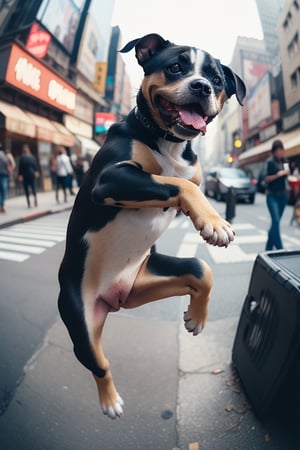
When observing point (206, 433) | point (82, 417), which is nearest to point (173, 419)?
point (206, 433)

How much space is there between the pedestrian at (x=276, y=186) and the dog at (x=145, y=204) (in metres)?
4.21

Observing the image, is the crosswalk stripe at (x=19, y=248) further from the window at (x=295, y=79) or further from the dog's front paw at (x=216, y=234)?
the window at (x=295, y=79)

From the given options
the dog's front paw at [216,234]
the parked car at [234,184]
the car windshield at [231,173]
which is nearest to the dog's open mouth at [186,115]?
the dog's front paw at [216,234]

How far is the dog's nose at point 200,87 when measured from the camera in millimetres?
1130

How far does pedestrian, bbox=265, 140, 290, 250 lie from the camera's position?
532cm

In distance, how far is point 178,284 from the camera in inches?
61.4

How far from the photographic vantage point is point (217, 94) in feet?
4.20

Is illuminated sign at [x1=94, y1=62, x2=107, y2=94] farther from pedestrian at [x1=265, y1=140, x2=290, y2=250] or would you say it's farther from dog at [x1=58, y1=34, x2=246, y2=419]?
dog at [x1=58, y1=34, x2=246, y2=419]

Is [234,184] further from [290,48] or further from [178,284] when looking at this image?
[178,284]

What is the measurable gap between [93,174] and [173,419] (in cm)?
168

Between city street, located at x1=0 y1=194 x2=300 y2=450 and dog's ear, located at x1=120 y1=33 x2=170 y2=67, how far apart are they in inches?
57.9

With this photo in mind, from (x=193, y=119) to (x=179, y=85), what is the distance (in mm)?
127

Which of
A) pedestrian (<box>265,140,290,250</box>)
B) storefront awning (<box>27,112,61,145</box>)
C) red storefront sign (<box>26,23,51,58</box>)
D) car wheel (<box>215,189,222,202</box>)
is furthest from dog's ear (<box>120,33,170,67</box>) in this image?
red storefront sign (<box>26,23,51,58</box>)

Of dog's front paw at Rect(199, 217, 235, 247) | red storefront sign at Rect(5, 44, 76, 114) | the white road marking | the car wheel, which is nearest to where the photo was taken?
dog's front paw at Rect(199, 217, 235, 247)
